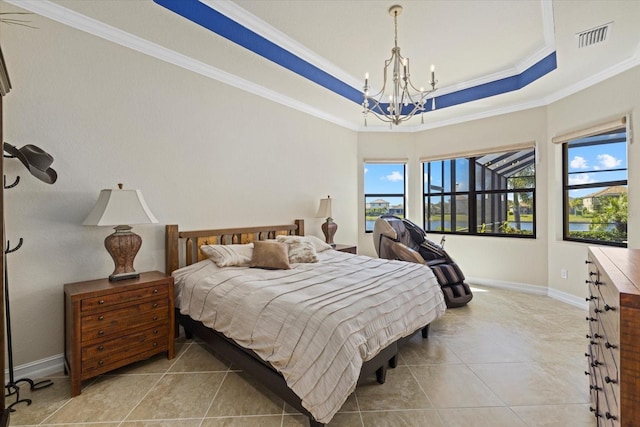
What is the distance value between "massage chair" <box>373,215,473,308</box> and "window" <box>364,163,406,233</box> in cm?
102

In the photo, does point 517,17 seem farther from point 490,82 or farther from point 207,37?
point 207,37

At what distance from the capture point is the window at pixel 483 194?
4.29 metres

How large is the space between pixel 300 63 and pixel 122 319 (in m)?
3.04

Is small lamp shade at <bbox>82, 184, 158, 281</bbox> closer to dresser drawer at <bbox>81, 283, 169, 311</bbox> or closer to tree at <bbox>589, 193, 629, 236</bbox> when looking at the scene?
dresser drawer at <bbox>81, 283, 169, 311</bbox>

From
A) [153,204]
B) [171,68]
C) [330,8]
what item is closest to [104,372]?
[153,204]

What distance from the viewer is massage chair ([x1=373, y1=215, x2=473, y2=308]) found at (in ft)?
11.5

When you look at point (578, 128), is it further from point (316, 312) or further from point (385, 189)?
point (316, 312)

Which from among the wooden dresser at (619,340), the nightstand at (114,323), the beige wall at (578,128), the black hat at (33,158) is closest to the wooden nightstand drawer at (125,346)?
the nightstand at (114,323)

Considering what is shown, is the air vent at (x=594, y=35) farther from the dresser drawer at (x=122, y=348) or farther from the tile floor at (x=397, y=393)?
the dresser drawer at (x=122, y=348)

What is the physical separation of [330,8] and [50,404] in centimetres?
364

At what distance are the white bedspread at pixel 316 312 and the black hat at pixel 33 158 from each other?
126cm

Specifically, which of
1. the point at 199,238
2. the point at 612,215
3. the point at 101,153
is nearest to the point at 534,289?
the point at 612,215

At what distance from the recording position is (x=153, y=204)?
2.68 meters

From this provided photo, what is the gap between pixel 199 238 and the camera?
2998mm
